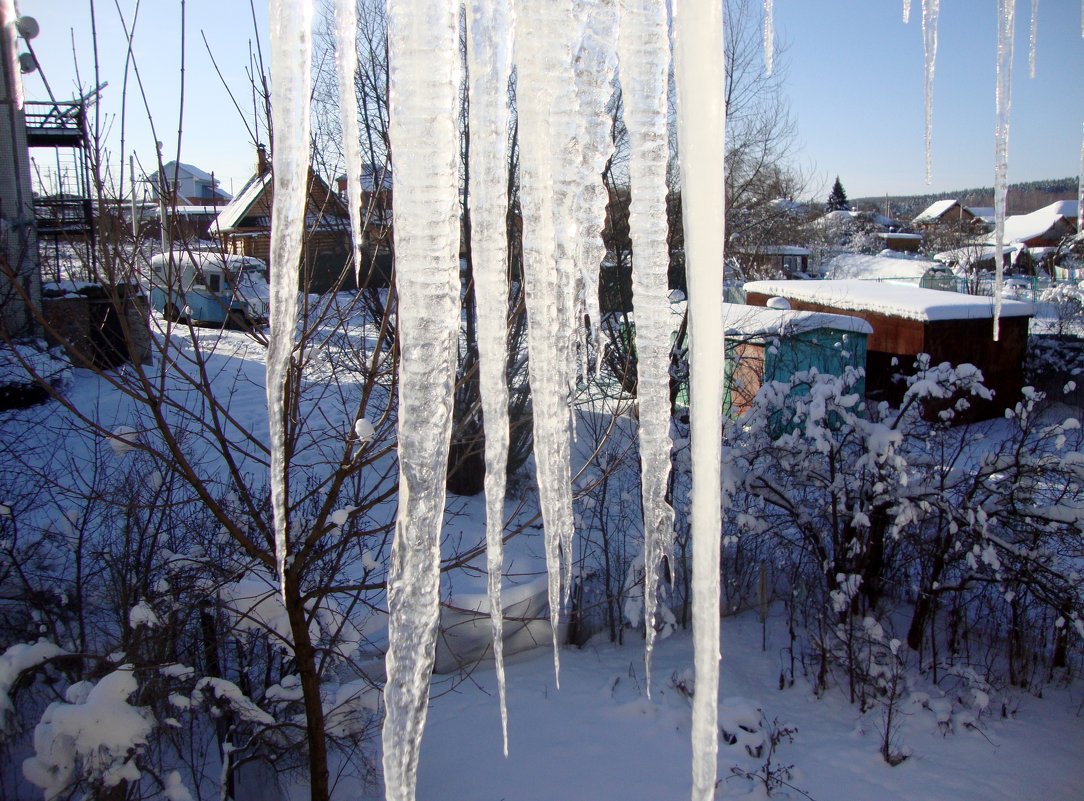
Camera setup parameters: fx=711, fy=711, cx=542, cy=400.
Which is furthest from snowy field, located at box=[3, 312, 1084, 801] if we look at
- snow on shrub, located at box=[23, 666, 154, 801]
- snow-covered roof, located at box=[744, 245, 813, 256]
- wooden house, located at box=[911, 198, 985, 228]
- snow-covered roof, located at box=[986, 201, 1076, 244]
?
wooden house, located at box=[911, 198, 985, 228]

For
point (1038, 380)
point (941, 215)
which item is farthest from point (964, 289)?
point (941, 215)

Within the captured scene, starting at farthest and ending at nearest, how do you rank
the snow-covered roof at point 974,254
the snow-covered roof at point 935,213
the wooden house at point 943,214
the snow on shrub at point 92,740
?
the snow-covered roof at point 935,213 < the wooden house at point 943,214 < the snow-covered roof at point 974,254 < the snow on shrub at point 92,740

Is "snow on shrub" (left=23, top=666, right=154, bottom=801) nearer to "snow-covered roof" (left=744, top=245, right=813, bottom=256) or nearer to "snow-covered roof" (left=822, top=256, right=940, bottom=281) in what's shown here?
"snow-covered roof" (left=744, top=245, right=813, bottom=256)

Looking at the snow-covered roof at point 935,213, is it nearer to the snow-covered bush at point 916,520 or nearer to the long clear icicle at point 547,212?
the snow-covered bush at point 916,520

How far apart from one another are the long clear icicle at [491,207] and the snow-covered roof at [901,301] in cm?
1346

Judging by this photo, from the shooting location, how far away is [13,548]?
17.5ft

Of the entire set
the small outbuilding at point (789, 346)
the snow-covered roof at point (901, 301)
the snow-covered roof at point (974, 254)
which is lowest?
the small outbuilding at point (789, 346)

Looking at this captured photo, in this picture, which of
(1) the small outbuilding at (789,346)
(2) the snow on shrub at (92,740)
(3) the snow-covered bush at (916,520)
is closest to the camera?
(2) the snow on shrub at (92,740)

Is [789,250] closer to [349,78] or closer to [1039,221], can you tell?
[1039,221]

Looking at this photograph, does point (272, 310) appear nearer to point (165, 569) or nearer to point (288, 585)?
point (288, 585)

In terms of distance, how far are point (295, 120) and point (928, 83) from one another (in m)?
1.08

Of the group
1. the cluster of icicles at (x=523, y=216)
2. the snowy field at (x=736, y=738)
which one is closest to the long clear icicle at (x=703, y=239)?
the cluster of icicles at (x=523, y=216)

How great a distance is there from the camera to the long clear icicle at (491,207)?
895mm

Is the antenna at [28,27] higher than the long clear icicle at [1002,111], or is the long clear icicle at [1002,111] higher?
the antenna at [28,27]
